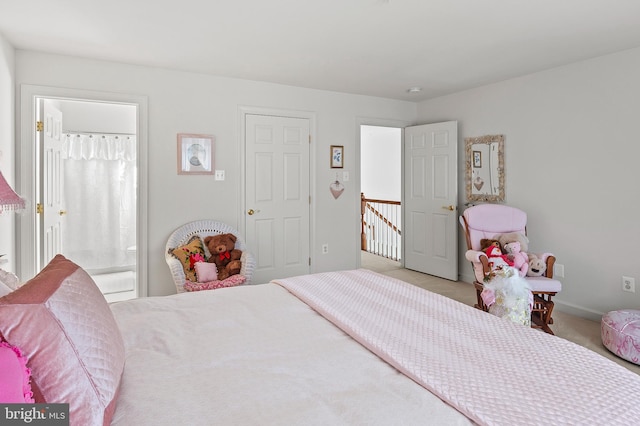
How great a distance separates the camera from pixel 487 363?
122 centimetres

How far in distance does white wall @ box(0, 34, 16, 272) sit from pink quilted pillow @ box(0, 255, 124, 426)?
2.52 metres

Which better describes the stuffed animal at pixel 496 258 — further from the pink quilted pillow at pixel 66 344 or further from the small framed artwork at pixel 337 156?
the pink quilted pillow at pixel 66 344

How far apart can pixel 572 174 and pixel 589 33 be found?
1.31 meters

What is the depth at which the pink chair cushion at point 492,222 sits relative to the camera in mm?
3871

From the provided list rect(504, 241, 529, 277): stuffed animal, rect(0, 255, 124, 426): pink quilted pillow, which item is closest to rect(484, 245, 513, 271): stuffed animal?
rect(504, 241, 529, 277): stuffed animal

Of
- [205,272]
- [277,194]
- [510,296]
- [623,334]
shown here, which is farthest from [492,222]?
[205,272]

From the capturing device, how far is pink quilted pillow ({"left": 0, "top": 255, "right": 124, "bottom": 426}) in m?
0.84

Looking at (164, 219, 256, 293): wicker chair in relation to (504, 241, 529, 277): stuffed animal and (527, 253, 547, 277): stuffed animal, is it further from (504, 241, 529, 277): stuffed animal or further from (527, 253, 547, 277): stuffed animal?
(527, 253, 547, 277): stuffed animal

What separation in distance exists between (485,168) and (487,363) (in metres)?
3.75

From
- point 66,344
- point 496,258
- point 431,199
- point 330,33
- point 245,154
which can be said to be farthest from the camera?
point 431,199

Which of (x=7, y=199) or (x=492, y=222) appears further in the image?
(x=492, y=222)

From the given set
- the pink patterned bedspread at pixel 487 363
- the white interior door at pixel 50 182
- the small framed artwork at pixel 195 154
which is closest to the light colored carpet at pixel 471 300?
the pink patterned bedspread at pixel 487 363

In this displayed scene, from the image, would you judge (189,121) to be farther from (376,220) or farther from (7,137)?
(376,220)

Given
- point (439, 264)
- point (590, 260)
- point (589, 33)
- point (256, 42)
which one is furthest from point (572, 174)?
point (256, 42)
